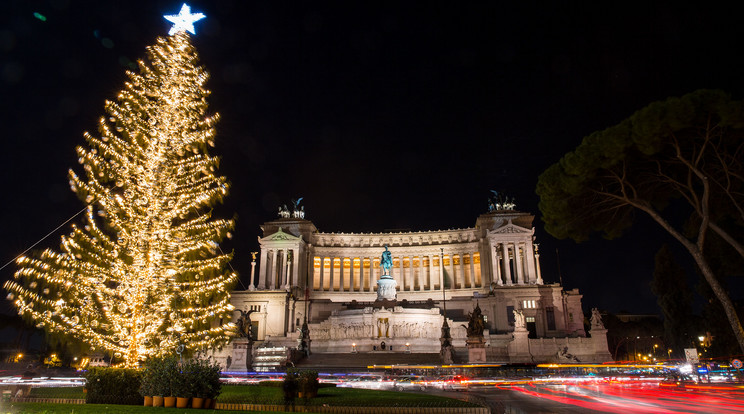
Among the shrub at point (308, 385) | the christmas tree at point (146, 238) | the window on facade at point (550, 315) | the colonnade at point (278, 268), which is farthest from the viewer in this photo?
the colonnade at point (278, 268)

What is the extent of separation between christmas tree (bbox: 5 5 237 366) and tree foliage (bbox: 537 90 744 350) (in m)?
19.8

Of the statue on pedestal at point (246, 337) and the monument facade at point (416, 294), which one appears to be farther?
the monument facade at point (416, 294)

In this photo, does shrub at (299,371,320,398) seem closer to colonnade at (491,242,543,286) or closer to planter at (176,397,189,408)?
planter at (176,397,189,408)

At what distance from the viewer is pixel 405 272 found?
76.4m

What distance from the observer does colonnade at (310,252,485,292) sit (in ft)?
241

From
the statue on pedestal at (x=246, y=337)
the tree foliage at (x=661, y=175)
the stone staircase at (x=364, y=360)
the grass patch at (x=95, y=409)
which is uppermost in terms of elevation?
the tree foliage at (x=661, y=175)

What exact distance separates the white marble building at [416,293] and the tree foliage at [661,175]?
56.2 ft

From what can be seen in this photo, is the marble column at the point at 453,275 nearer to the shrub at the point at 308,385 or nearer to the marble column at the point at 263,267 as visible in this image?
the marble column at the point at 263,267

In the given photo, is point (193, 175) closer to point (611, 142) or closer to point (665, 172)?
point (611, 142)

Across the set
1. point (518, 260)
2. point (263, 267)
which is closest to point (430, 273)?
point (518, 260)

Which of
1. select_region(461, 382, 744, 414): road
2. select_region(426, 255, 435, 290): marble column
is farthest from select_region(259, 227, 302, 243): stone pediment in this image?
select_region(461, 382, 744, 414): road

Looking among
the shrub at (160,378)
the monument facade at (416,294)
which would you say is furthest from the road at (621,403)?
the monument facade at (416,294)

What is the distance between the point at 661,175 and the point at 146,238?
87.8 ft

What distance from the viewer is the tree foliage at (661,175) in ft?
77.0
